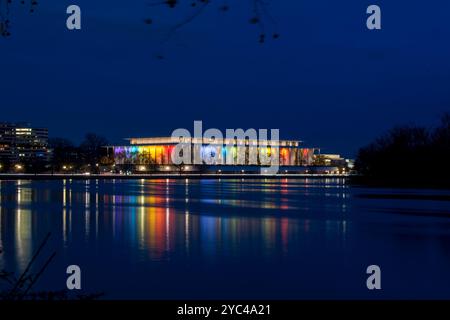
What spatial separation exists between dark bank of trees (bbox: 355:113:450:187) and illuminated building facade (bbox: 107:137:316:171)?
91.2 metres

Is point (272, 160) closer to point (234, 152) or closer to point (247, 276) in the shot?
point (234, 152)

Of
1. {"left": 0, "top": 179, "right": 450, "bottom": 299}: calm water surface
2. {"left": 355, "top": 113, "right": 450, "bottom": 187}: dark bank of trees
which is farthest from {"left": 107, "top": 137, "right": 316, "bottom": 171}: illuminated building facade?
{"left": 0, "top": 179, "right": 450, "bottom": 299}: calm water surface

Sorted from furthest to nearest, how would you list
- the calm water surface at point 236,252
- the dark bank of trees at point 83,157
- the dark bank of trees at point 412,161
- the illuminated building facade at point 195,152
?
the illuminated building facade at point 195,152
the dark bank of trees at point 83,157
the dark bank of trees at point 412,161
the calm water surface at point 236,252

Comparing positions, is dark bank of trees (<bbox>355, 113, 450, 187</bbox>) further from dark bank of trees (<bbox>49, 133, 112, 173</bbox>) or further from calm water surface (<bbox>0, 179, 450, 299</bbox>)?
dark bank of trees (<bbox>49, 133, 112, 173</bbox>)

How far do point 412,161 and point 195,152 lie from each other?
110m

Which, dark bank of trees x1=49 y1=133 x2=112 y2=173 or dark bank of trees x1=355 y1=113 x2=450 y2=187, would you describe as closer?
dark bank of trees x1=355 y1=113 x2=450 y2=187

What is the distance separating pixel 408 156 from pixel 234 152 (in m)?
116

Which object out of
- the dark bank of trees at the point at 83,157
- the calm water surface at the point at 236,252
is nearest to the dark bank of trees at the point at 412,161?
Answer: the calm water surface at the point at 236,252

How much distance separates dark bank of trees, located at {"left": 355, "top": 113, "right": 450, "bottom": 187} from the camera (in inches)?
2729

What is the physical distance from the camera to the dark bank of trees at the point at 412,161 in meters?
69.3

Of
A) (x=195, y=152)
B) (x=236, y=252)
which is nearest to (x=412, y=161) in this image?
(x=236, y=252)

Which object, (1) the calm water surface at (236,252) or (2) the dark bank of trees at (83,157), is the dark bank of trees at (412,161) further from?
(2) the dark bank of trees at (83,157)

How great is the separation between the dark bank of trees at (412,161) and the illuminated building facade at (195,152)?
9116cm
